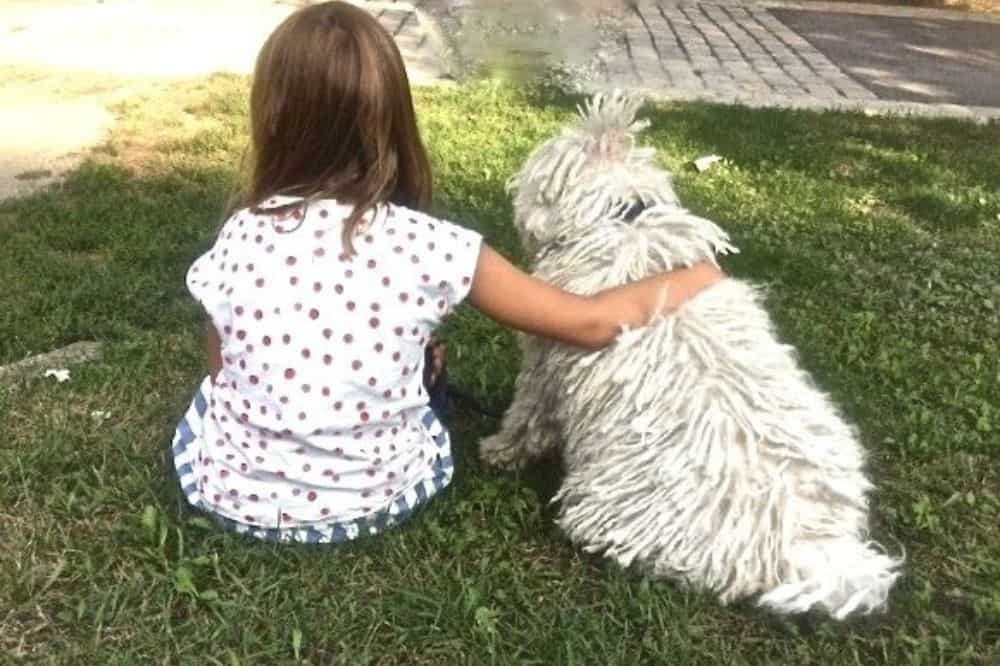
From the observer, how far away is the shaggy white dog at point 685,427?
2730mm

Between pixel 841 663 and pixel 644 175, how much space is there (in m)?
1.34

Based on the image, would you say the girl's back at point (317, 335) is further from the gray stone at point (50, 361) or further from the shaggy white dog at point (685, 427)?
the gray stone at point (50, 361)

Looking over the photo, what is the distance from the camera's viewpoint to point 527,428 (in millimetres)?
3434

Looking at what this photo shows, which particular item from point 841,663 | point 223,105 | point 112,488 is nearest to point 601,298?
point 841,663

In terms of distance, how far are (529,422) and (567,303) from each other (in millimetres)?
656

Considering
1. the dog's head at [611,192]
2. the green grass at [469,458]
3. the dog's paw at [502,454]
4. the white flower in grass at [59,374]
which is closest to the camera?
the green grass at [469,458]

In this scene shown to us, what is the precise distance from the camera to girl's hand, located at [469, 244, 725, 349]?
9.37ft

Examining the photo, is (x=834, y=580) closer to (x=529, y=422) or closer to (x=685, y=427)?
(x=685, y=427)

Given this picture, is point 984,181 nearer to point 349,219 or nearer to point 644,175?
point 644,175

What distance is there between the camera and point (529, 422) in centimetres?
341

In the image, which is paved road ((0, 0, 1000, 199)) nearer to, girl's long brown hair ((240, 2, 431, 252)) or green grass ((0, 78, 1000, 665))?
green grass ((0, 78, 1000, 665))

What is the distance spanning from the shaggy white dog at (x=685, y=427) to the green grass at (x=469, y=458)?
0.47 ft

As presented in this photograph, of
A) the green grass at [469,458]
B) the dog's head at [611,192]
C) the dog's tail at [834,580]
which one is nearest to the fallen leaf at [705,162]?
the green grass at [469,458]

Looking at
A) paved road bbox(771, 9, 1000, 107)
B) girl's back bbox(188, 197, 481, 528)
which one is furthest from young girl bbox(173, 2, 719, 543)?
paved road bbox(771, 9, 1000, 107)
